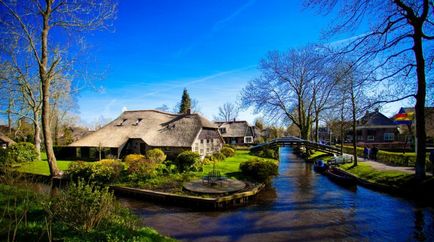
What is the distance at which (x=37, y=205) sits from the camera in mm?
8938

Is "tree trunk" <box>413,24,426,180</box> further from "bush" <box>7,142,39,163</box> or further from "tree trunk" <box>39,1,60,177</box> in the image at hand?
"bush" <box>7,142,39,163</box>

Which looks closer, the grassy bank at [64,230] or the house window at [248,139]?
the grassy bank at [64,230]

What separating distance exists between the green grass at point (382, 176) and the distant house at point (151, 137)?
15.2 m

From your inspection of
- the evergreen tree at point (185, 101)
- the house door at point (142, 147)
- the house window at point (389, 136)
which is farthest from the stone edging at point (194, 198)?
the evergreen tree at point (185, 101)

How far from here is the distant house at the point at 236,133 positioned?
57.6 m

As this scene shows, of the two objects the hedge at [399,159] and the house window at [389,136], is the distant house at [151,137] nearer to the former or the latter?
the hedge at [399,159]

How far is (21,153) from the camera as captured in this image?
2595 cm

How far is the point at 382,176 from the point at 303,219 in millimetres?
10061

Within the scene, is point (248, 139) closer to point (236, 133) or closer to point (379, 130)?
point (236, 133)

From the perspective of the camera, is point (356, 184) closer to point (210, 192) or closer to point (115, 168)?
point (210, 192)

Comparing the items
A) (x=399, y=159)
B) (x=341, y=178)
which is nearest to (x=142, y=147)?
(x=341, y=178)

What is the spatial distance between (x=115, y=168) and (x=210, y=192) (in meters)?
7.71

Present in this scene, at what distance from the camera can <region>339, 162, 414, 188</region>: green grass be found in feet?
53.4

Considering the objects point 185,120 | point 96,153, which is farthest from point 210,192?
point 96,153
